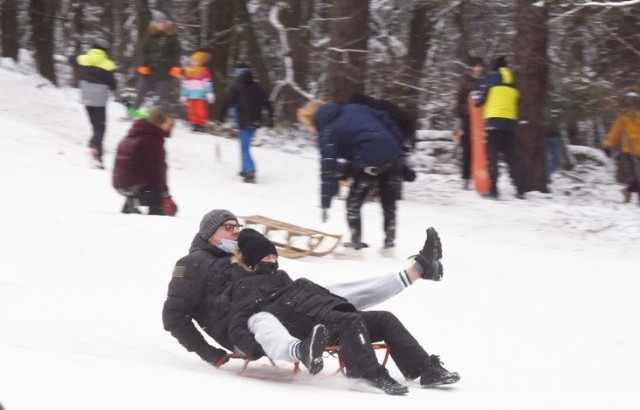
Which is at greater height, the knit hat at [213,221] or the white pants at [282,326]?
the knit hat at [213,221]

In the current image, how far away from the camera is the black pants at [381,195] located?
1076 centimetres

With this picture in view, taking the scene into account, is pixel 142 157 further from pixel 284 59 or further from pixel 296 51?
pixel 296 51

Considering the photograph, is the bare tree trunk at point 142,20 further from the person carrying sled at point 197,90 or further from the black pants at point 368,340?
the black pants at point 368,340

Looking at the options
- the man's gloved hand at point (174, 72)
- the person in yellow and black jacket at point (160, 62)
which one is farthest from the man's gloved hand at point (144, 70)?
the man's gloved hand at point (174, 72)

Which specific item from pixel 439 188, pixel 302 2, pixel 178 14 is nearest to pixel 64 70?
pixel 178 14

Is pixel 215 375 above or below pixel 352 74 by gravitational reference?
below

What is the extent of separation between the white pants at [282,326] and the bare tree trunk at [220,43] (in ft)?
44.7

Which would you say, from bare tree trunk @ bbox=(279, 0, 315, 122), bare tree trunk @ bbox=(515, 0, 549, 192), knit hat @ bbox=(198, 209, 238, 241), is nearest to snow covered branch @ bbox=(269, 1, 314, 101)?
bare tree trunk @ bbox=(279, 0, 315, 122)

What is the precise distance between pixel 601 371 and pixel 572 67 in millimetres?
9787

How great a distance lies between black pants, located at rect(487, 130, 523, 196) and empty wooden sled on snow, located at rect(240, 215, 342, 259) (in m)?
4.81

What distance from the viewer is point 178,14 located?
24.3 m

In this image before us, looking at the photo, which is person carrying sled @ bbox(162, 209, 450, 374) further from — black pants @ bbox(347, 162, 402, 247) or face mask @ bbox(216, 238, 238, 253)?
black pants @ bbox(347, 162, 402, 247)

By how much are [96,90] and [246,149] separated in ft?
7.19

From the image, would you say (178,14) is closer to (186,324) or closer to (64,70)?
(64,70)
